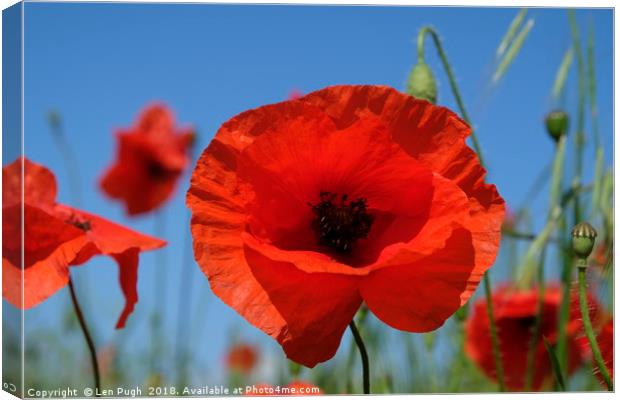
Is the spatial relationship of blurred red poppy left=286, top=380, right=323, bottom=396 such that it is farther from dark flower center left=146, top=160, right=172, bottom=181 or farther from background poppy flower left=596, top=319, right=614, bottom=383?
dark flower center left=146, top=160, right=172, bottom=181

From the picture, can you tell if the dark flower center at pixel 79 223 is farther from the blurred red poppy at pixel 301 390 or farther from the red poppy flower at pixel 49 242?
the blurred red poppy at pixel 301 390

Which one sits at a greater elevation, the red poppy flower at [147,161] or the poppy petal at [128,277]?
the red poppy flower at [147,161]

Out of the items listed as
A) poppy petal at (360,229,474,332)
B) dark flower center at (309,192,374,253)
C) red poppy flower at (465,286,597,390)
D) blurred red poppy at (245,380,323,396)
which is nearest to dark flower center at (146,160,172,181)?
red poppy flower at (465,286,597,390)

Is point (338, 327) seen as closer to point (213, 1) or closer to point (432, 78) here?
point (432, 78)

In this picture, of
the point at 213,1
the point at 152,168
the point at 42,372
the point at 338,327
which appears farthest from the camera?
the point at 152,168

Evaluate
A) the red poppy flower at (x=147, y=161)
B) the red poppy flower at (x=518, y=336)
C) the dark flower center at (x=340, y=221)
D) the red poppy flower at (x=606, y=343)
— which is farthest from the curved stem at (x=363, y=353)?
the red poppy flower at (x=147, y=161)

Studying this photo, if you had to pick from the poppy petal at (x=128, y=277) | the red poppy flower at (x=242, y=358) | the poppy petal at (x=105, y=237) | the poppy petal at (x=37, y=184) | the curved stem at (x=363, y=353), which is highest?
the poppy petal at (x=37, y=184)

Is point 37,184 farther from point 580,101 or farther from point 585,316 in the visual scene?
point 580,101

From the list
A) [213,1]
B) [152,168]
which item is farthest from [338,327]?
[152,168]
